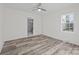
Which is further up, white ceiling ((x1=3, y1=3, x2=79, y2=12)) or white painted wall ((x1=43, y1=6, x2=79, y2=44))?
white ceiling ((x1=3, y1=3, x2=79, y2=12))

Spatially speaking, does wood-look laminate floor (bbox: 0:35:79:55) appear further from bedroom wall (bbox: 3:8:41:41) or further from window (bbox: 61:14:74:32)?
window (bbox: 61:14:74:32)

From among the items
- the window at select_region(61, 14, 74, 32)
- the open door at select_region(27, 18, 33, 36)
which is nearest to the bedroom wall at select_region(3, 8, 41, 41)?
the open door at select_region(27, 18, 33, 36)

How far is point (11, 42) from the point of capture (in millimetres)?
1705

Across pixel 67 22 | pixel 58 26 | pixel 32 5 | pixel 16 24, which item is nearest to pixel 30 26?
pixel 16 24

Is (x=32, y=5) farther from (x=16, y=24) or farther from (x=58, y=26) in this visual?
(x=58, y=26)

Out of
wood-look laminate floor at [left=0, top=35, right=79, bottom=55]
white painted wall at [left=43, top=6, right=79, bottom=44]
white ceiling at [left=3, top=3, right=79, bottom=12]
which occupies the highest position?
white ceiling at [left=3, top=3, right=79, bottom=12]

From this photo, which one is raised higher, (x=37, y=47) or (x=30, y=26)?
(x=30, y=26)

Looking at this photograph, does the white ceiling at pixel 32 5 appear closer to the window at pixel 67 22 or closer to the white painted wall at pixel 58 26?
the white painted wall at pixel 58 26

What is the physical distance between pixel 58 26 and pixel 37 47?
1.50ft

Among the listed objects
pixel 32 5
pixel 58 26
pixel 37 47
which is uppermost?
pixel 32 5

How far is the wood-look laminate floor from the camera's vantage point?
1.71 metres

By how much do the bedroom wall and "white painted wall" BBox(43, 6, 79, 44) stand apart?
0.41 feet

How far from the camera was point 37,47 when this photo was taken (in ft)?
5.68
